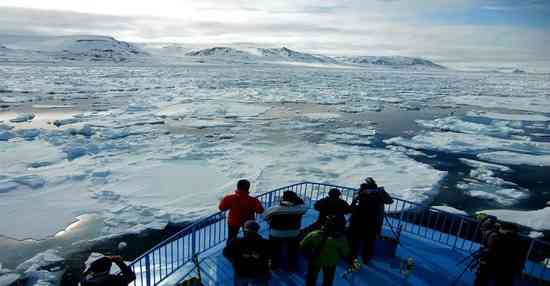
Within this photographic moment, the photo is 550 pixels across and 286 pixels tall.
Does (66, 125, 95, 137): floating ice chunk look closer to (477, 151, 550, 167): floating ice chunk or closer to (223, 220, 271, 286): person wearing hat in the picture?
(223, 220, 271, 286): person wearing hat

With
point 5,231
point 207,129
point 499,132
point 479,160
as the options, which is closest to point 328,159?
point 479,160

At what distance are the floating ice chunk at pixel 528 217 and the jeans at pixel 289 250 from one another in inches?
377

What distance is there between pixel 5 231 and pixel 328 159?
12.8m

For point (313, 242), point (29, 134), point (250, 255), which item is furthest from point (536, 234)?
point (29, 134)

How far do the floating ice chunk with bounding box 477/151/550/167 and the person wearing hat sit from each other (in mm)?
18895

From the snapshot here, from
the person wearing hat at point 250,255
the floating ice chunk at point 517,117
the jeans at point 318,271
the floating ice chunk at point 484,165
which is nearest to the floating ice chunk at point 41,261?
the person wearing hat at point 250,255

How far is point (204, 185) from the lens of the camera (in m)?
14.3

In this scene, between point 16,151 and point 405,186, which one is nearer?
point 405,186

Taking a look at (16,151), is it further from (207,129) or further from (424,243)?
(424,243)

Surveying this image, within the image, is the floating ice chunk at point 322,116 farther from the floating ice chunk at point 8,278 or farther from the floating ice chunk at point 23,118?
the floating ice chunk at point 8,278

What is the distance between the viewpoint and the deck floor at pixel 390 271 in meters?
6.30

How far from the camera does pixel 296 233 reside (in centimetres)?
559

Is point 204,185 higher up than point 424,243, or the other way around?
point 424,243

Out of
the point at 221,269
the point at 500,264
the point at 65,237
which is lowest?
the point at 65,237
